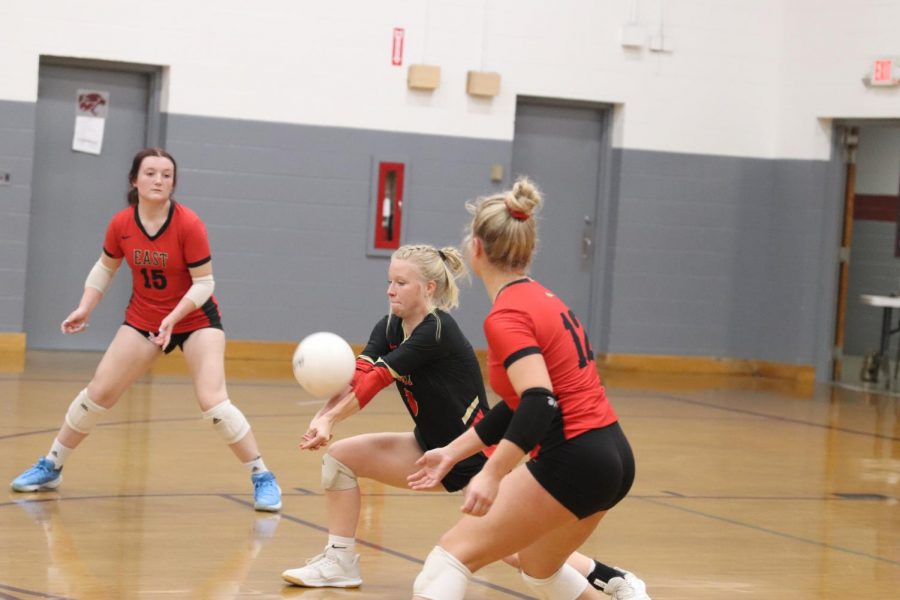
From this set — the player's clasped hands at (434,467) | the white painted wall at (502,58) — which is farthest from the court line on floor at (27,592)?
the white painted wall at (502,58)

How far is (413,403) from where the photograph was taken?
15.5ft

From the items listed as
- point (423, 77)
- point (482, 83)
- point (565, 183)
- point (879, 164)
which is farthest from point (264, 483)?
point (879, 164)

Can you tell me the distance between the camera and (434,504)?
6492mm

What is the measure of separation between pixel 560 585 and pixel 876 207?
42.2ft

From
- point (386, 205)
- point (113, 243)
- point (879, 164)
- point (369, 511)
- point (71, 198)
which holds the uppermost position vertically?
point (879, 164)

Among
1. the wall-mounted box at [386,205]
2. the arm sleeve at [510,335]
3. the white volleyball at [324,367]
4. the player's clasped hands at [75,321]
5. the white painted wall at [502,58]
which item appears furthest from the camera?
the wall-mounted box at [386,205]

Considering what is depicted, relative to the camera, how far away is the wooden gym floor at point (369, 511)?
492 cm

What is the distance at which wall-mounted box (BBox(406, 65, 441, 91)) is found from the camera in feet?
40.9

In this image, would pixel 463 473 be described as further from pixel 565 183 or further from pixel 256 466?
pixel 565 183

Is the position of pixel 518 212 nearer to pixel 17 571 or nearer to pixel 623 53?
pixel 17 571

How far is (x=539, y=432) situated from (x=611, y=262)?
404 inches

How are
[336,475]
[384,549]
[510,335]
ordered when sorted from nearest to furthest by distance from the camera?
[510,335]
[336,475]
[384,549]

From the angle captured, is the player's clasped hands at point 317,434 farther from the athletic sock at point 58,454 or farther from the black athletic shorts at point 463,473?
the athletic sock at point 58,454

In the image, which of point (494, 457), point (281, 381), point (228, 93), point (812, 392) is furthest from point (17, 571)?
point (812, 392)
